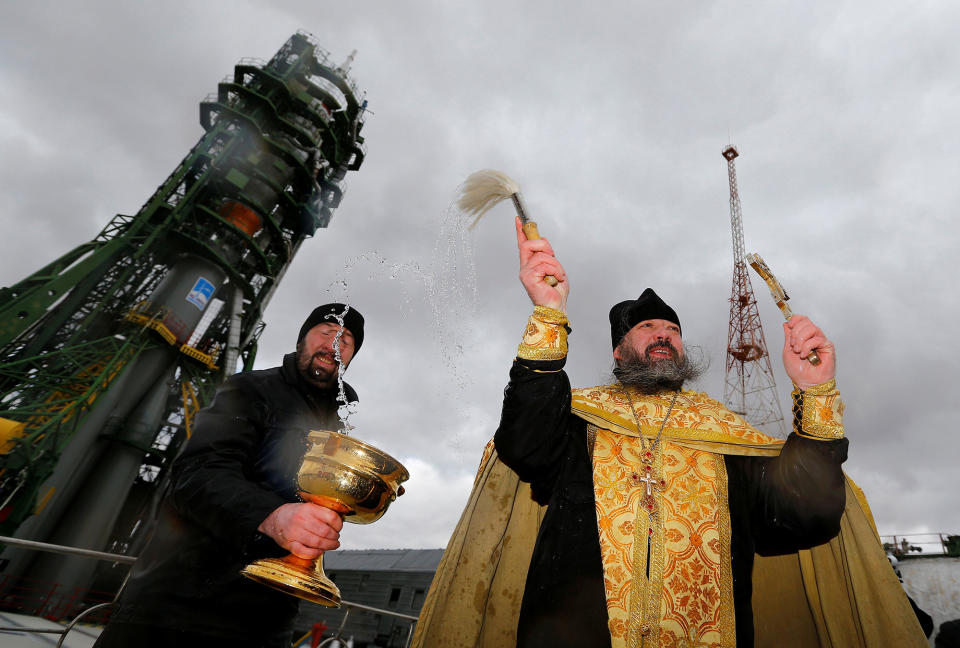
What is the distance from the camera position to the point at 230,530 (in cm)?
190

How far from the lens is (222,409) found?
240 centimetres

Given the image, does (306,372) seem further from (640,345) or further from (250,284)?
(250,284)

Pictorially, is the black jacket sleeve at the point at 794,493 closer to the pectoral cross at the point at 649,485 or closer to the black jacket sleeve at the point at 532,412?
the pectoral cross at the point at 649,485

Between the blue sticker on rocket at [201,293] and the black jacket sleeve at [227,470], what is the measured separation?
21.0 metres

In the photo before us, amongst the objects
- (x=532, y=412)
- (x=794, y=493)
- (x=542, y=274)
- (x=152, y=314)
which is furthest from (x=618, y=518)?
(x=152, y=314)

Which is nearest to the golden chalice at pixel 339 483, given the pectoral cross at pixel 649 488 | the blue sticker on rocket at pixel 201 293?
the pectoral cross at pixel 649 488

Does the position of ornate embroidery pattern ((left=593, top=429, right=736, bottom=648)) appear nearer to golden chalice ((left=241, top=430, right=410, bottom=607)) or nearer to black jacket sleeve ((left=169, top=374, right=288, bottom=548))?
golden chalice ((left=241, top=430, right=410, bottom=607))

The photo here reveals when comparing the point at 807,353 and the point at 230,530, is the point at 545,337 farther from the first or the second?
the point at 230,530

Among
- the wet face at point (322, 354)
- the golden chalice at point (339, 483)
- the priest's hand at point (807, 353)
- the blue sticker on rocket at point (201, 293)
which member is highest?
the blue sticker on rocket at point (201, 293)

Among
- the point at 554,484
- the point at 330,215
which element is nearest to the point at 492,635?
the point at 554,484

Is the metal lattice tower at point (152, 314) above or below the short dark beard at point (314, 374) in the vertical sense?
above

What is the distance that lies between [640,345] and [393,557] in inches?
1495

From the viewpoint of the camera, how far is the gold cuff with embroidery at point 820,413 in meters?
2.35

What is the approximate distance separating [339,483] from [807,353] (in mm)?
2446
